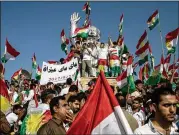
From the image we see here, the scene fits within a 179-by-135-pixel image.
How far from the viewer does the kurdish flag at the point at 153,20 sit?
16.2 meters

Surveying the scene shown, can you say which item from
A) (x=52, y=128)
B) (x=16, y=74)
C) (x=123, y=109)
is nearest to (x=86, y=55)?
(x=16, y=74)

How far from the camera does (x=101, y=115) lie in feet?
12.2

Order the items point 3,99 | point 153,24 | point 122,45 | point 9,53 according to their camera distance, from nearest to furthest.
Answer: point 3,99
point 9,53
point 153,24
point 122,45

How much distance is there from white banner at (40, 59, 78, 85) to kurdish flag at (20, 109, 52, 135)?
761 centimetres

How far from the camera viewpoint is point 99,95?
3.79 metres

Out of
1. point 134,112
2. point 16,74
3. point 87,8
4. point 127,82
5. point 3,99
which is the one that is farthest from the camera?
point 87,8

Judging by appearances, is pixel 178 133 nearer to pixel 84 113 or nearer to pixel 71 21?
pixel 84 113

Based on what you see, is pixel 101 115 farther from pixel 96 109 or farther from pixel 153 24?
pixel 153 24

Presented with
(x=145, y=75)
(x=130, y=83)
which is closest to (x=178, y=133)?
(x=130, y=83)

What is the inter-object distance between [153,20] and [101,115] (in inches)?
519

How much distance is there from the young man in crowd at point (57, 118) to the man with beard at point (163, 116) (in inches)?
59.0

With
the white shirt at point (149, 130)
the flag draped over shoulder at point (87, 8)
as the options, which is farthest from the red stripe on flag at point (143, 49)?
the flag draped over shoulder at point (87, 8)

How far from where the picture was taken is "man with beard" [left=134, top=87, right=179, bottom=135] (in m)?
3.55

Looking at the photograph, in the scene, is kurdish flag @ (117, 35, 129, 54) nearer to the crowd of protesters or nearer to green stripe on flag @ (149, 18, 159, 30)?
green stripe on flag @ (149, 18, 159, 30)
